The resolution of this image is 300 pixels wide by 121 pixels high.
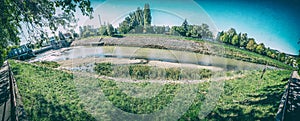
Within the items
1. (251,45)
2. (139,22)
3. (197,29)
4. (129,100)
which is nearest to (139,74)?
(129,100)

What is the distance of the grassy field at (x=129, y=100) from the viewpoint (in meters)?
5.89

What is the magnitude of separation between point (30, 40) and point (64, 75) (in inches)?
188

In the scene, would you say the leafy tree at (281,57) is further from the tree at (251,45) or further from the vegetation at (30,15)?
the vegetation at (30,15)

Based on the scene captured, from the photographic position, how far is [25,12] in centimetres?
521

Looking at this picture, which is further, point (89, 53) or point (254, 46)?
point (254, 46)

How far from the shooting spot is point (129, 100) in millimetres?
6762

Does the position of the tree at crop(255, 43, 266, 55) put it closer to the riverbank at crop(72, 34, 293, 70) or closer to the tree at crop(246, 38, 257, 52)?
the tree at crop(246, 38, 257, 52)

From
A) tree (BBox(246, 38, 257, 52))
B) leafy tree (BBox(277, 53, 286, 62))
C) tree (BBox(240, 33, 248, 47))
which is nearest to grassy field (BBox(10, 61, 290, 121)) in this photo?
leafy tree (BBox(277, 53, 286, 62))

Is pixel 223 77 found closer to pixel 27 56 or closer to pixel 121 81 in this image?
pixel 121 81

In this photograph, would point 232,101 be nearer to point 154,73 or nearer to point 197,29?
point 197,29

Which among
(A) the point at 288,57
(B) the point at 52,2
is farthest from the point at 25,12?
(A) the point at 288,57

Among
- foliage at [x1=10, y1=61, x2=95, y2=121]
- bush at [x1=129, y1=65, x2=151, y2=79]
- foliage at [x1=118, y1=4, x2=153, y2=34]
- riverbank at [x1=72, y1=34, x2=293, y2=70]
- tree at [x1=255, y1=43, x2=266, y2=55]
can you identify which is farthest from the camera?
tree at [x1=255, y1=43, x2=266, y2=55]

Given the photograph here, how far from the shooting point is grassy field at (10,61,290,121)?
589 centimetres

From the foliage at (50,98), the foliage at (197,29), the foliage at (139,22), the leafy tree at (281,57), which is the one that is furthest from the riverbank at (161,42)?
the leafy tree at (281,57)
